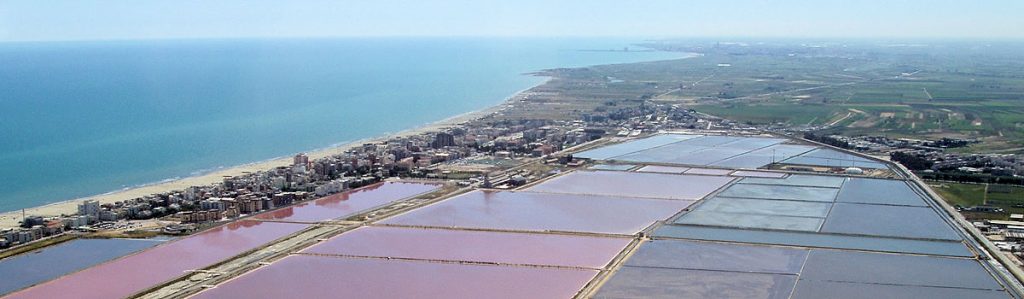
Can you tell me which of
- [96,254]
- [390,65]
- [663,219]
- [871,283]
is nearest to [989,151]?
[663,219]

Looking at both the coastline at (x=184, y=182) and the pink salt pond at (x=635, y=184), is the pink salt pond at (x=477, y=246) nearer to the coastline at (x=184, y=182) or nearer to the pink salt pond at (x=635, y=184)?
the pink salt pond at (x=635, y=184)

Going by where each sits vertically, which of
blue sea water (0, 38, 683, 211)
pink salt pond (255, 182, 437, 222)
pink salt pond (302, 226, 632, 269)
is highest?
pink salt pond (302, 226, 632, 269)

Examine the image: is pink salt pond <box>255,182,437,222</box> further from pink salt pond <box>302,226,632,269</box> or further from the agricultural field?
the agricultural field

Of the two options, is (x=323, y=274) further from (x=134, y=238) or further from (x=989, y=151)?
(x=989, y=151)

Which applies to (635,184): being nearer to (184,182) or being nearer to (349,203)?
(349,203)

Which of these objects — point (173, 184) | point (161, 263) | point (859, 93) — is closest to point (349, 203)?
point (173, 184)

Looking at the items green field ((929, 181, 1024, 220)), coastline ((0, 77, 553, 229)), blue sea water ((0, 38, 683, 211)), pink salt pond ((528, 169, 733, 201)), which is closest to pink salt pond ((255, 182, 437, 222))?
pink salt pond ((528, 169, 733, 201))

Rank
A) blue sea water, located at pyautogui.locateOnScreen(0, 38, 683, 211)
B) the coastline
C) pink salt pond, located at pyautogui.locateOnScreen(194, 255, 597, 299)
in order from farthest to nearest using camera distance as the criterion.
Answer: blue sea water, located at pyautogui.locateOnScreen(0, 38, 683, 211) < the coastline < pink salt pond, located at pyautogui.locateOnScreen(194, 255, 597, 299)
